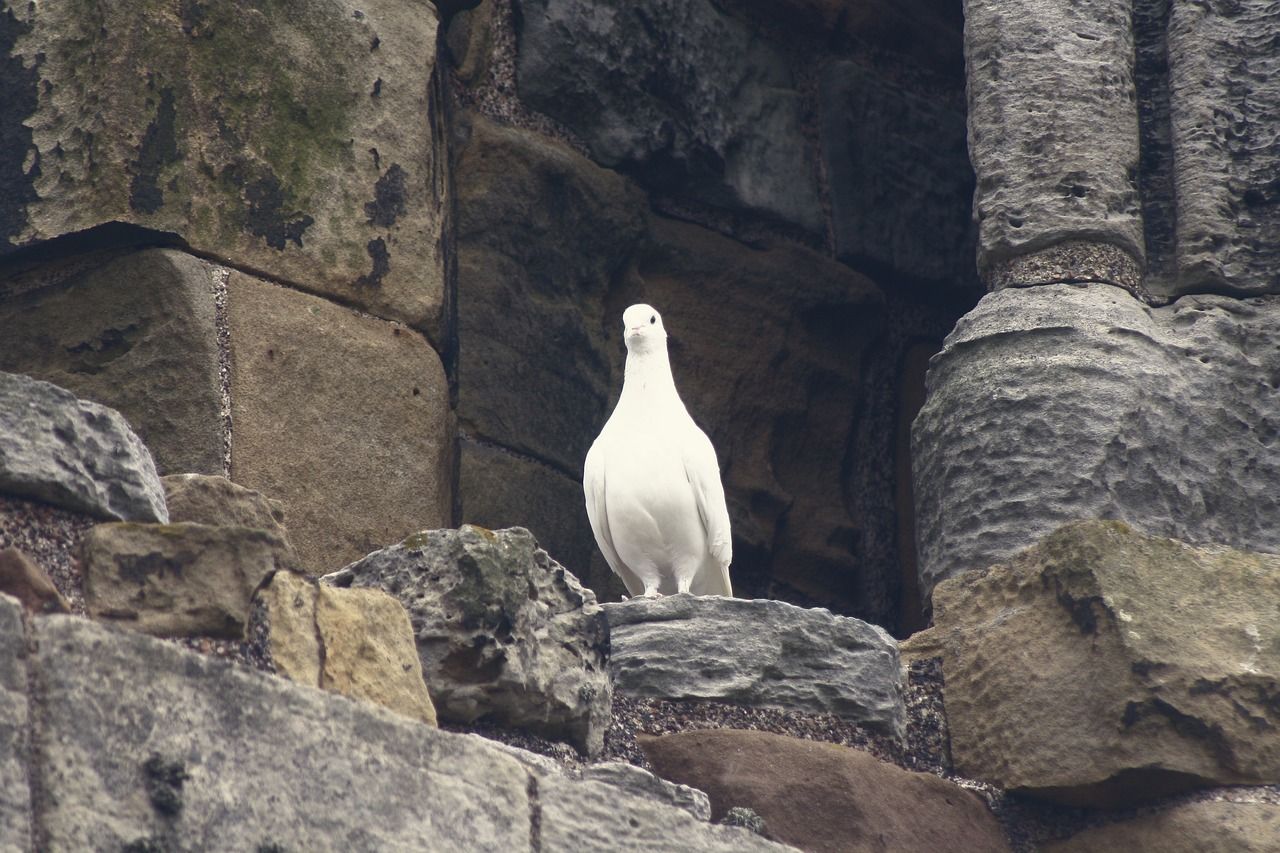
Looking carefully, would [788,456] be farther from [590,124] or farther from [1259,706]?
[1259,706]

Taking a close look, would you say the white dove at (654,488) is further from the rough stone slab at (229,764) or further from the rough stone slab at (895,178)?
the rough stone slab at (229,764)

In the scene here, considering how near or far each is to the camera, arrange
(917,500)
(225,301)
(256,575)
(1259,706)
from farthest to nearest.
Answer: (917,500) < (225,301) < (1259,706) < (256,575)

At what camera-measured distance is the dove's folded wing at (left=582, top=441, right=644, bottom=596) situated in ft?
15.1

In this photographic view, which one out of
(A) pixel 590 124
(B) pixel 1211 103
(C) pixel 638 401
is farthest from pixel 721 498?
(B) pixel 1211 103

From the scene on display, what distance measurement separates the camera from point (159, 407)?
13.3 feet

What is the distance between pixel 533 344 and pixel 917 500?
0.87m

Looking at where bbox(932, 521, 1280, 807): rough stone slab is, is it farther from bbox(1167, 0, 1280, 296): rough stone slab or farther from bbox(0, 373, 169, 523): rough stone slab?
bbox(0, 373, 169, 523): rough stone slab

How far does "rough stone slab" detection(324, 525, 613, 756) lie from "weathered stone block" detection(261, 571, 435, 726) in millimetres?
91

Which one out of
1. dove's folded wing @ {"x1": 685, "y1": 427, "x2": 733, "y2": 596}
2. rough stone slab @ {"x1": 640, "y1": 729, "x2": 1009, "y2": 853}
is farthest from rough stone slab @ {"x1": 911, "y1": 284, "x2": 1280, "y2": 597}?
rough stone slab @ {"x1": 640, "y1": 729, "x2": 1009, "y2": 853}

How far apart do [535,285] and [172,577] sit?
2230 mm

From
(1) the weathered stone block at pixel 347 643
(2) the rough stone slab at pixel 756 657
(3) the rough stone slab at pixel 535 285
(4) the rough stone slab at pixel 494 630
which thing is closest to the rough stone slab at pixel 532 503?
(3) the rough stone slab at pixel 535 285

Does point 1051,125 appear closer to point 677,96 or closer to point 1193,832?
point 677,96

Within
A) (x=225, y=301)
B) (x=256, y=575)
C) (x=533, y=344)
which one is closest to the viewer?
(x=256, y=575)

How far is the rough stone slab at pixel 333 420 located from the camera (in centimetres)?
418
